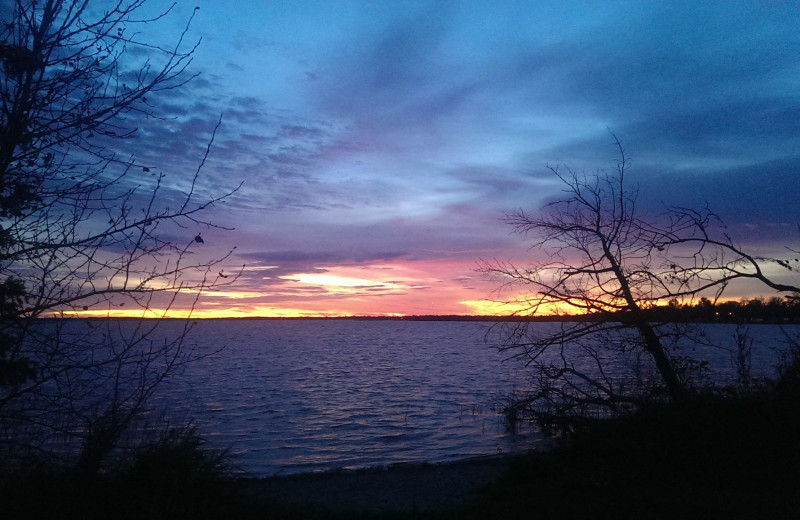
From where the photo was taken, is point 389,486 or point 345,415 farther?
point 345,415

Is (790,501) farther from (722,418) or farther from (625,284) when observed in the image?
(625,284)

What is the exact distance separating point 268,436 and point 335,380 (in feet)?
57.1

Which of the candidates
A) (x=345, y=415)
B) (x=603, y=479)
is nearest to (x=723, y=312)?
(x=603, y=479)

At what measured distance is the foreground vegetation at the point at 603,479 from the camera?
20.1 ft

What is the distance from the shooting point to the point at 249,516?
6566mm

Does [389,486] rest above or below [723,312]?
below

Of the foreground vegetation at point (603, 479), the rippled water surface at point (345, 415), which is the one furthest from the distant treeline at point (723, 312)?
the rippled water surface at point (345, 415)

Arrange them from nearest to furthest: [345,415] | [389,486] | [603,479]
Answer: [603,479], [389,486], [345,415]

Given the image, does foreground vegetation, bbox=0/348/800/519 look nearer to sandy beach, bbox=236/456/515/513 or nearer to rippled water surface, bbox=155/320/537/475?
sandy beach, bbox=236/456/515/513

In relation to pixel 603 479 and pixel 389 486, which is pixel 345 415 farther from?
pixel 603 479

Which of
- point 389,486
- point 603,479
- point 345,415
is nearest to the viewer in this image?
point 603,479

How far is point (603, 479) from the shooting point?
7.49 m

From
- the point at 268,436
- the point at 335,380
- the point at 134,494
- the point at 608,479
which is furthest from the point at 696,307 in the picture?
the point at 335,380

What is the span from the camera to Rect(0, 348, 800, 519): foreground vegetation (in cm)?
612
